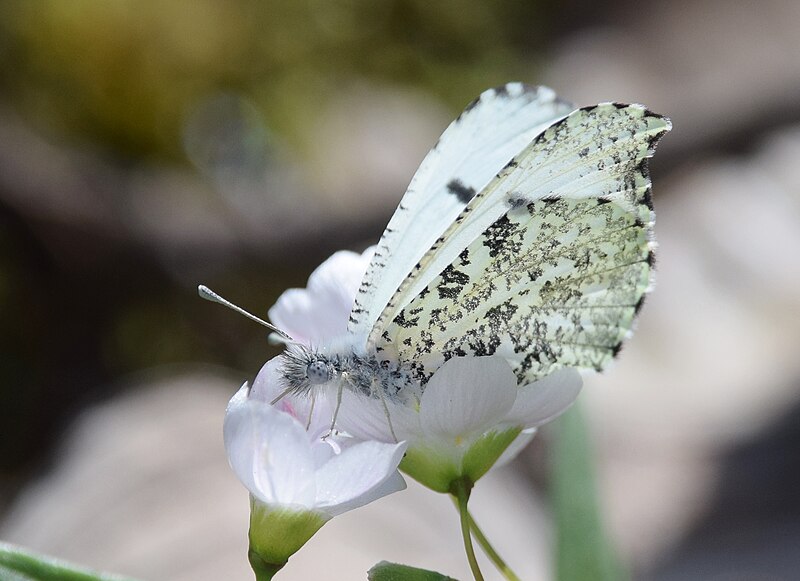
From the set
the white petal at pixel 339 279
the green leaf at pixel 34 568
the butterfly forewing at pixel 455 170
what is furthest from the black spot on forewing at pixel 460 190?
the green leaf at pixel 34 568

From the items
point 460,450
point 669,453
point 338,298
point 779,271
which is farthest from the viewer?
point 779,271

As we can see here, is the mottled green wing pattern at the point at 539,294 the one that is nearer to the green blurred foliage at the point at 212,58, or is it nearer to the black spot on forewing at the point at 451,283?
the black spot on forewing at the point at 451,283

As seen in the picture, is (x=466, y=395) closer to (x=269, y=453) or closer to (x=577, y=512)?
(x=269, y=453)

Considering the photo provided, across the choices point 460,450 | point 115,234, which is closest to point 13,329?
point 115,234

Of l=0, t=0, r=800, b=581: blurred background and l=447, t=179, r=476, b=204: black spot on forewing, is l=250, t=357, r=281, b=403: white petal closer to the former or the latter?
l=447, t=179, r=476, b=204: black spot on forewing

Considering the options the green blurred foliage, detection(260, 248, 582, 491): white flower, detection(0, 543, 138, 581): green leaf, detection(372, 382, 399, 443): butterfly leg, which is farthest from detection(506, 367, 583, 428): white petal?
the green blurred foliage

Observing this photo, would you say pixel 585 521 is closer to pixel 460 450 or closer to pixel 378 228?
pixel 460 450
